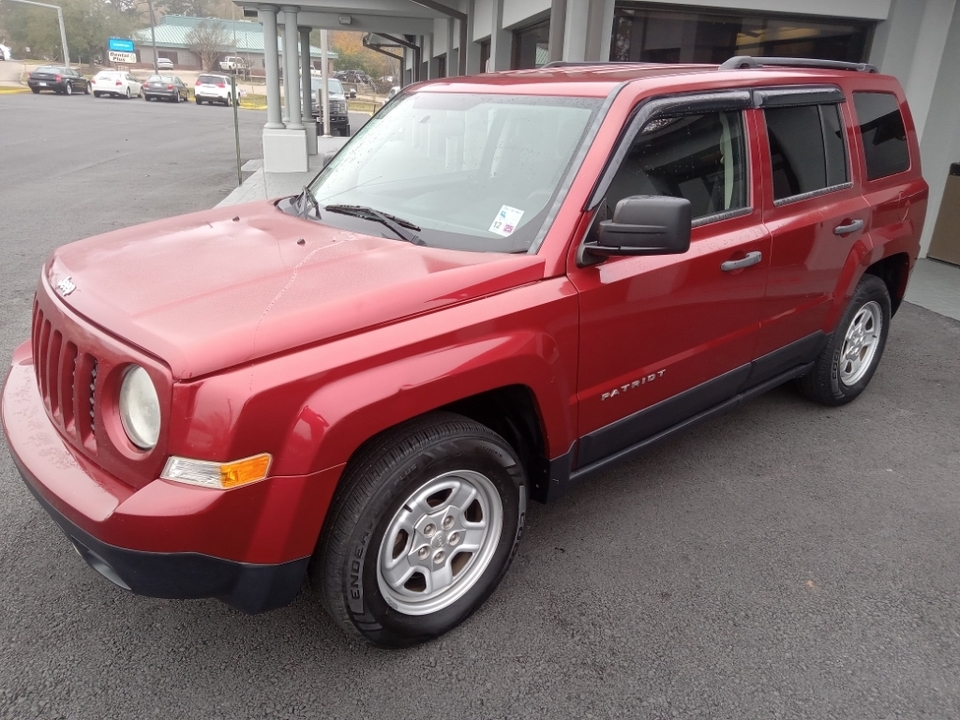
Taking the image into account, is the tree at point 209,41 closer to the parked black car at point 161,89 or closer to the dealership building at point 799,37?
the parked black car at point 161,89

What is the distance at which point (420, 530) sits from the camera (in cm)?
254

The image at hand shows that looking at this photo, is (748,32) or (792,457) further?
(748,32)

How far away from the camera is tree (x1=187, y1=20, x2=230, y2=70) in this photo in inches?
2963

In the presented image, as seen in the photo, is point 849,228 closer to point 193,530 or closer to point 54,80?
point 193,530

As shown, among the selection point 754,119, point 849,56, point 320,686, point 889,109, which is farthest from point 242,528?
point 849,56

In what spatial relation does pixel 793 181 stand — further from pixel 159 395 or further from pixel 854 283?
pixel 159 395

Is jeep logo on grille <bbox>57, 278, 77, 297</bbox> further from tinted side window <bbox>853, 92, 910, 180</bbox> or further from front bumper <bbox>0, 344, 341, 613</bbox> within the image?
tinted side window <bbox>853, 92, 910, 180</bbox>

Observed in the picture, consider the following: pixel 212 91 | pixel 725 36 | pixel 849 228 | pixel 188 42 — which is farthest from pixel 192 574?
pixel 188 42

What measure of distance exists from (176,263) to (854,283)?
11.5ft

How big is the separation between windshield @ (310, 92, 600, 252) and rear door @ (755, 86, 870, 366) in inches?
44.2

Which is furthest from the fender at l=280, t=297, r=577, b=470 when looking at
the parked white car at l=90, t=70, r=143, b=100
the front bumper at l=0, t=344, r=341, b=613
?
the parked white car at l=90, t=70, r=143, b=100

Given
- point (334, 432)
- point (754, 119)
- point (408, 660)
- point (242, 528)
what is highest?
point (754, 119)

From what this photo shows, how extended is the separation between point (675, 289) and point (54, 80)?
164 feet

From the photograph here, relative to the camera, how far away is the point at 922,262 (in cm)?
838
